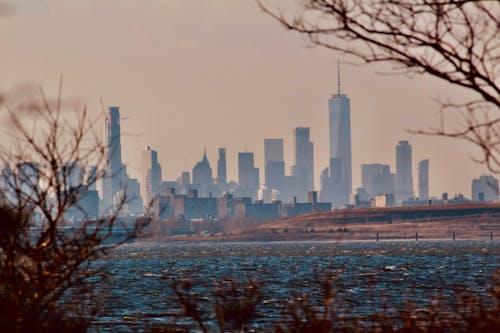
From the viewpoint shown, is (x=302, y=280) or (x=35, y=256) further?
(x=302, y=280)

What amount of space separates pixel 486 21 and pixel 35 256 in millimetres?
6601

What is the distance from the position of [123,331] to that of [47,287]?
59.8 ft

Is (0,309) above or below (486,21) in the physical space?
below

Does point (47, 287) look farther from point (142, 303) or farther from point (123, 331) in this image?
point (142, 303)

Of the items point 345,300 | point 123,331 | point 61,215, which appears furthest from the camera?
point 345,300

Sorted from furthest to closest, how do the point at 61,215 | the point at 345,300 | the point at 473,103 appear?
1. the point at 345,300
2. the point at 61,215
3. the point at 473,103

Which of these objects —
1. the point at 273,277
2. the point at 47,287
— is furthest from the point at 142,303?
the point at 47,287

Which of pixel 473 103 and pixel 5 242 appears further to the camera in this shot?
pixel 5 242

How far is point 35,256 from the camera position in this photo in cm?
1456

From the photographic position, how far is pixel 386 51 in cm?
1134

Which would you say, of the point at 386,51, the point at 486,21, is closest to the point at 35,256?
the point at 386,51

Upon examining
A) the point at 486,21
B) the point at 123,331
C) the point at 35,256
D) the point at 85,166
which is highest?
the point at 486,21

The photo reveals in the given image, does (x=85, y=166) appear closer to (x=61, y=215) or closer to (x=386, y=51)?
(x=61, y=215)

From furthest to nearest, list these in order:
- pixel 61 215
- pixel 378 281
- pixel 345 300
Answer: pixel 378 281, pixel 345 300, pixel 61 215
